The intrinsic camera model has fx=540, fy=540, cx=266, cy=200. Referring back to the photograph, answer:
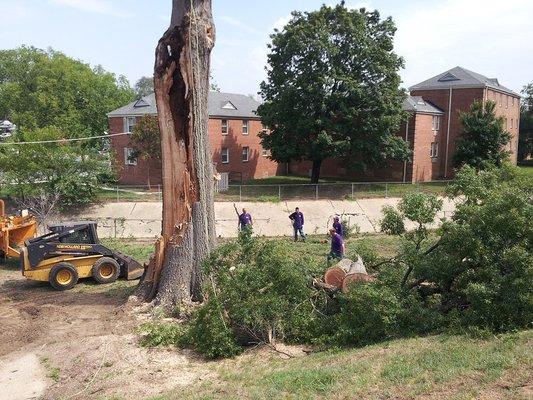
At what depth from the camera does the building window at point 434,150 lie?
40656 millimetres

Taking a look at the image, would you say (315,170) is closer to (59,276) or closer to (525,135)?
(59,276)

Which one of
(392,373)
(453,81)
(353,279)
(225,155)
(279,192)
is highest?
(453,81)

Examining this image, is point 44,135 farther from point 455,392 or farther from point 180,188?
point 455,392

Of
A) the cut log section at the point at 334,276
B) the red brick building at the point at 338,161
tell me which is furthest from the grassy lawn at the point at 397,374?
the red brick building at the point at 338,161

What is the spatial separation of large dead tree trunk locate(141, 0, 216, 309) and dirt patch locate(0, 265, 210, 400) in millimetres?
1444

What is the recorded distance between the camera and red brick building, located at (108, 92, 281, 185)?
36906 mm

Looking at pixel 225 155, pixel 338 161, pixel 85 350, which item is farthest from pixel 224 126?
pixel 85 350

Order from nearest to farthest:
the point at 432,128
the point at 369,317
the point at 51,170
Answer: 1. the point at 369,317
2. the point at 51,170
3. the point at 432,128

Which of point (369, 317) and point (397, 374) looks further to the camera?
point (369, 317)

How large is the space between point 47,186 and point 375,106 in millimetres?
18282

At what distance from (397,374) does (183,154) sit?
7663mm

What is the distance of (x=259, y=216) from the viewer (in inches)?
1083

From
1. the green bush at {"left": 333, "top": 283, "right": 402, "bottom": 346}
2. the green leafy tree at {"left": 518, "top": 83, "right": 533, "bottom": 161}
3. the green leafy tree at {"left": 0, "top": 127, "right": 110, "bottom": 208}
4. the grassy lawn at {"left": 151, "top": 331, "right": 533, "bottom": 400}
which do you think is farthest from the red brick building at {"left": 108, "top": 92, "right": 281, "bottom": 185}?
the green leafy tree at {"left": 518, "top": 83, "right": 533, "bottom": 161}

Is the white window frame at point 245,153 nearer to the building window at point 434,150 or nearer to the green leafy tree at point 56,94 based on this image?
the green leafy tree at point 56,94
